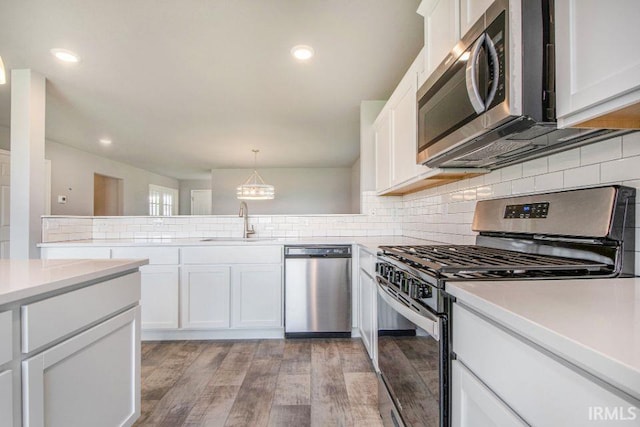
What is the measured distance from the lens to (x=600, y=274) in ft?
3.22

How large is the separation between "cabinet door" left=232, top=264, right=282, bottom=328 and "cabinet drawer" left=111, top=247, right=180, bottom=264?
543mm

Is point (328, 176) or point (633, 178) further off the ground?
point (328, 176)

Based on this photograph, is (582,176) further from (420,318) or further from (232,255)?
(232,255)

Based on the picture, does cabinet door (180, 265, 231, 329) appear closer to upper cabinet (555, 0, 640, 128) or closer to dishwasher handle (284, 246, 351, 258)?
dishwasher handle (284, 246, 351, 258)

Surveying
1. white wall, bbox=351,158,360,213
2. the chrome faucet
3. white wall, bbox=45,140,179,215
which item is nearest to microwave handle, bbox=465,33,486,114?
the chrome faucet

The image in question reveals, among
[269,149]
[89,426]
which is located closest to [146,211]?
[269,149]

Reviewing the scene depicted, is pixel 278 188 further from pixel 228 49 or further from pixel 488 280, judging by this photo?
pixel 488 280

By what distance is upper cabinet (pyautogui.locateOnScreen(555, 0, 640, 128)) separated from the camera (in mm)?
722

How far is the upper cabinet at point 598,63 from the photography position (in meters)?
0.72

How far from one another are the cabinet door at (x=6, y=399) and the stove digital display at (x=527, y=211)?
5.94 ft

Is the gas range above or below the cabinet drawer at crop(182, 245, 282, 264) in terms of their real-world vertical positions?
above

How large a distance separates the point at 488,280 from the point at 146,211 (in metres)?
8.74

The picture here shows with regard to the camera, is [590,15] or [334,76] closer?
[590,15]

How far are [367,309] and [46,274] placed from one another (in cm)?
187
